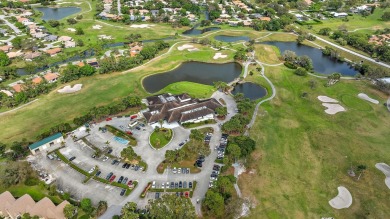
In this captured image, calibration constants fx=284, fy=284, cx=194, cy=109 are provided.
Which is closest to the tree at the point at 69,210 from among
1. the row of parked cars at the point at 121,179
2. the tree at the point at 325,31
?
the row of parked cars at the point at 121,179

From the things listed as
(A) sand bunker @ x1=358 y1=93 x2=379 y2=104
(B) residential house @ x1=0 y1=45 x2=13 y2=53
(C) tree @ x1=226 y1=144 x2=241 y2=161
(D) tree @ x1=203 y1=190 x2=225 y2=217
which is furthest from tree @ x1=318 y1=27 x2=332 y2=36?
(B) residential house @ x1=0 y1=45 x2=13 y2=53

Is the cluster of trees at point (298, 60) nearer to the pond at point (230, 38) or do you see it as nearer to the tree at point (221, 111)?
the pond at point (230, 38)

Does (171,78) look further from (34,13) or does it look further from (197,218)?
(34,13)

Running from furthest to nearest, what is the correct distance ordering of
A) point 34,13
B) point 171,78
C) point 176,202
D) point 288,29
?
1. point 34,13
2. point 288,29
3. point 171,78
4. point 176,202

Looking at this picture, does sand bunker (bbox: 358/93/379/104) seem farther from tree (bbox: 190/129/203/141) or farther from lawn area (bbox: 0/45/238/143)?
tree (bbox: 190/129/203/141)

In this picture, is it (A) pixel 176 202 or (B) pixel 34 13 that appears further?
(B) pixel 34 13

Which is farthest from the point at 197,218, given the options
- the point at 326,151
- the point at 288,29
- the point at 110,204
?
the point at 288,29

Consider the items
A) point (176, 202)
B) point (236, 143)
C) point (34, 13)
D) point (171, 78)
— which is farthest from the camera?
point (34, 13)
